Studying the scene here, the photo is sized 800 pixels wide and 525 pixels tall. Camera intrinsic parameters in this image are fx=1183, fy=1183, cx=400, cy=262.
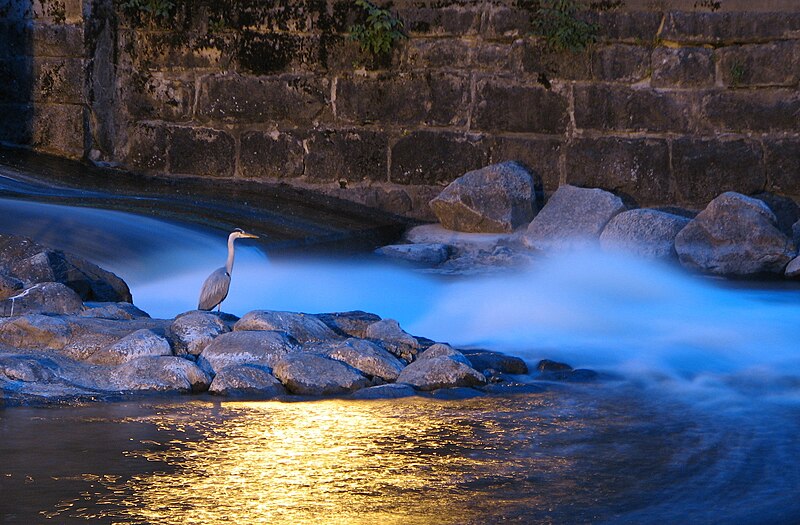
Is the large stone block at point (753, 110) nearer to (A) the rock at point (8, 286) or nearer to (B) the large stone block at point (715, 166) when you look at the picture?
(B) the large stone block at point (715, 166)

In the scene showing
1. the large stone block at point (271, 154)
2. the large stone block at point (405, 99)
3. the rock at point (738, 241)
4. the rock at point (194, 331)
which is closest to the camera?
the rock at point (194, 331)

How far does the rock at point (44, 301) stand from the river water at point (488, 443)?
2.87 feet

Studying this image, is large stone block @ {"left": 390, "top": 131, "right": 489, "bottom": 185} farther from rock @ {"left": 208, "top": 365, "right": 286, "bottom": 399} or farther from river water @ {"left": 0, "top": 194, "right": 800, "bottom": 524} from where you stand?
rock @ {"left": 208, "top": 365, "right": 286, "bottom": 399}

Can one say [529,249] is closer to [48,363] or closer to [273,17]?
[273,17]

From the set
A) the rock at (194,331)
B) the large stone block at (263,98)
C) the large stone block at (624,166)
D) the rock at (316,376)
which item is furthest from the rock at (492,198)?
the rock at (316,376)

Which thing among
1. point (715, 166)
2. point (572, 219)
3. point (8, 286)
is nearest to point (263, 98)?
point (572, 219)

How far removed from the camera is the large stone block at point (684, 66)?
28.9ft

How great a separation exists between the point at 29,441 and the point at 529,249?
203 inches

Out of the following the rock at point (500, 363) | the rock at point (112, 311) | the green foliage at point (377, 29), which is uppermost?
the green foliage at point (377, 29)

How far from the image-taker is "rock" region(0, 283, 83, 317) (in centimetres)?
556

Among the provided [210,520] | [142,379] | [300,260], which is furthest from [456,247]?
[210,520]

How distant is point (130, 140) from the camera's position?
9.80 metres

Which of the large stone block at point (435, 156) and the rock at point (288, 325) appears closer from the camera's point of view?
the rock at point (288, 325)

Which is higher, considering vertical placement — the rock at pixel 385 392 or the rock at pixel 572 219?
the rock at pixel 572 219
